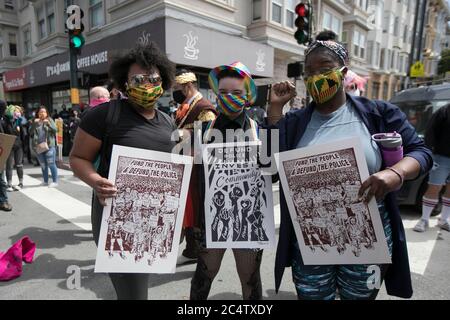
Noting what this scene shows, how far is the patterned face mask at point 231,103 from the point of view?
195 cm

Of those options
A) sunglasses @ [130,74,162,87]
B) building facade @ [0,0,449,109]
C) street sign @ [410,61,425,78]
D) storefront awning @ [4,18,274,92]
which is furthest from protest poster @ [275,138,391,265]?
street sign @ [410,61,425,78]

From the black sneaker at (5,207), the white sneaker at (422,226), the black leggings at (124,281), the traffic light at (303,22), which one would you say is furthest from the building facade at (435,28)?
Result: the black leggings at (124,281)

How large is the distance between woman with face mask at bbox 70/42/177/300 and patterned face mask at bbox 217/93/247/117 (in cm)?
36

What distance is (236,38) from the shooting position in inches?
449

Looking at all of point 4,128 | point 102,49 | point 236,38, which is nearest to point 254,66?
point 236,38

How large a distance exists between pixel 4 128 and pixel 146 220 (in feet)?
18.1

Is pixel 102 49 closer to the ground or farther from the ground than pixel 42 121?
farther from the ground

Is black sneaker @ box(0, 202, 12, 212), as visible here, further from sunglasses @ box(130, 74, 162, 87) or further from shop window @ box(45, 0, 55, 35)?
shop window @ box(45, 0, 55, 35)

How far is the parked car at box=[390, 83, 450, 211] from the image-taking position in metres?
5.06

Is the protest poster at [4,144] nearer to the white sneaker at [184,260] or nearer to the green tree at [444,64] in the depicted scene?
the white sneaker at [184,260]

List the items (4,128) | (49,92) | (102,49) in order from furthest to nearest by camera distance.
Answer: (49,92)
(102,49)
(4,128)

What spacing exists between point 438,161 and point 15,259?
5523 mm
